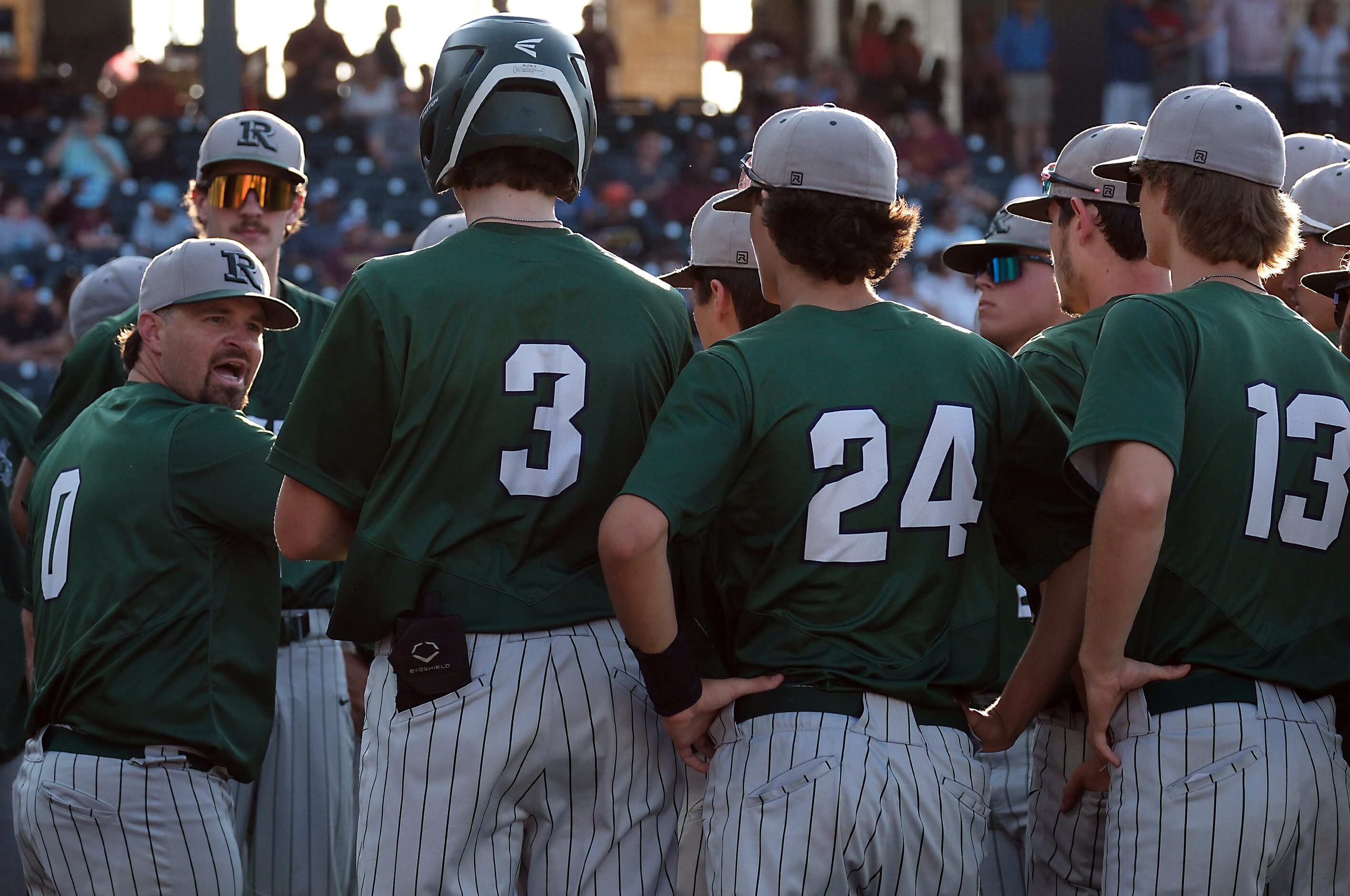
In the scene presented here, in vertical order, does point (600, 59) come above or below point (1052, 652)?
above

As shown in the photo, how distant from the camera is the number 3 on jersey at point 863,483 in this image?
2926 millimetres

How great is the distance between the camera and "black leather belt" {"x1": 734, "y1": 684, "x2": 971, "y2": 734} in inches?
115

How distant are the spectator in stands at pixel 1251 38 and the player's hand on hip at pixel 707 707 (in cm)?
1652

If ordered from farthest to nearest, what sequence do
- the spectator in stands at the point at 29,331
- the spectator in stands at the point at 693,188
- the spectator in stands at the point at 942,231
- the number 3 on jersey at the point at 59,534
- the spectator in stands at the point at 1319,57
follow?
the spectator in stands at the point at 1319,57 → the spectator in stands at the point at 693,188 → the spectator in stands at the point at 942,231 → the spectator in stands at the point at 29,331 → the number 3 on jersey at the point at 59,534

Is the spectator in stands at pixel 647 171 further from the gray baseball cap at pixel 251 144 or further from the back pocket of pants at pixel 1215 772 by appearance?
the back pocket of pants at pixel 1215 772

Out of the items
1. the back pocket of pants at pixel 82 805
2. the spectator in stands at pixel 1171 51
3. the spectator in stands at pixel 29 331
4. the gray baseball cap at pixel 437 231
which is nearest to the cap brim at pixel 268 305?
the gray baseball cap at pixel 437 231

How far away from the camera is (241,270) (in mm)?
4324

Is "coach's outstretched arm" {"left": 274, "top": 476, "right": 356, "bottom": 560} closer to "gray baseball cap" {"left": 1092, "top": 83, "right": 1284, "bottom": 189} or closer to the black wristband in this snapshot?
the black wristband

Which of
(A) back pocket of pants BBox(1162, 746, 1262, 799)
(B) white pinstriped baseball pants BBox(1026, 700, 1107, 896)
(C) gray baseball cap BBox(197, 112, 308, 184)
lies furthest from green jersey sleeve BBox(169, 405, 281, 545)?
(A) back pocket of pants BBox(1162, 746, 1262, 799)

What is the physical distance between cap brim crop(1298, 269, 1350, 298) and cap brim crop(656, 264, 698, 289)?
1.56 m

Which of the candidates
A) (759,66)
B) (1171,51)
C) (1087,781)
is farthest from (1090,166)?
(759,66)

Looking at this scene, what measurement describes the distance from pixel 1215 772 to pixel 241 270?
9.34 ft

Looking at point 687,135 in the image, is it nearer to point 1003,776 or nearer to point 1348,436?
point 1003,776

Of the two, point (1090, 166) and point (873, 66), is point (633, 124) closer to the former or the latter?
point (873, 66)
